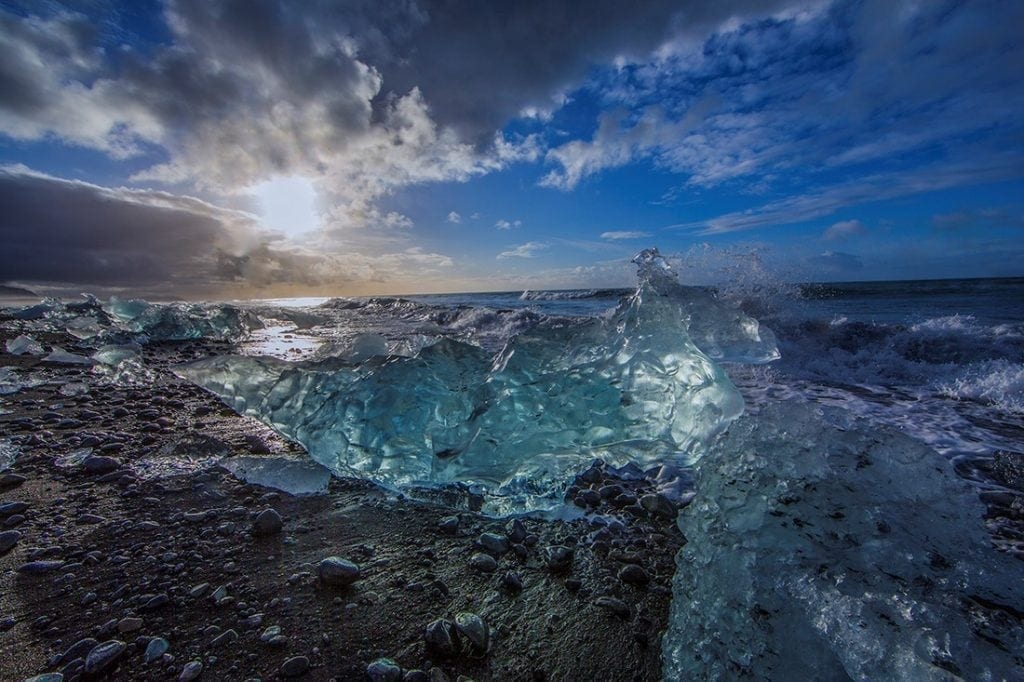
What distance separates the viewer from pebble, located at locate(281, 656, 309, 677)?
1358mm

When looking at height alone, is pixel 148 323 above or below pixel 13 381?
above

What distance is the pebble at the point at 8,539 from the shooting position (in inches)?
77.3

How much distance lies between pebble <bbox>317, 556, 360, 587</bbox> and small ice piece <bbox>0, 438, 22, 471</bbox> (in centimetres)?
284

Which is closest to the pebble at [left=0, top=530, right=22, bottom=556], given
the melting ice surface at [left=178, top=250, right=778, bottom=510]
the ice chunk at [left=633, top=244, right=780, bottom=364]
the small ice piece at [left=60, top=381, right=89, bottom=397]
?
the melting ice surface at [left=178, top=250, right=778, bottom=510]

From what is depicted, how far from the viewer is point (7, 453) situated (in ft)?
9.93

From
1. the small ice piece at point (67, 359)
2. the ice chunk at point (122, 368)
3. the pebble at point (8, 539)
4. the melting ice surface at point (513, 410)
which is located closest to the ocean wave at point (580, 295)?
the ice chunk at point (122, 368)

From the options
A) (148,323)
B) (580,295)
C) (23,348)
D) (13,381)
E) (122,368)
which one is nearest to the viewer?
(13,381)

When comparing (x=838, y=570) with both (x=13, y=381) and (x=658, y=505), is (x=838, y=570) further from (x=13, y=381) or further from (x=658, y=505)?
(x=13, y=381)

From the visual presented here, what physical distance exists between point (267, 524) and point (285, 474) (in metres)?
0.66

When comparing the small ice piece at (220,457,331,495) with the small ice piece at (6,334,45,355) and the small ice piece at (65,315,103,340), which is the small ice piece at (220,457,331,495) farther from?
the small ice piece at (65,315,103,340)

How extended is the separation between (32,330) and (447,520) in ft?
54.0

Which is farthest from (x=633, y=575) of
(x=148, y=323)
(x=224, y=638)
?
(x=148, y=323)

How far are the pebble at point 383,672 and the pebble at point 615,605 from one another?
821 millimetres

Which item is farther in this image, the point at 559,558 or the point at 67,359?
the point at 67,359
